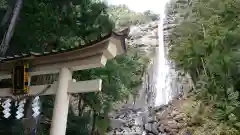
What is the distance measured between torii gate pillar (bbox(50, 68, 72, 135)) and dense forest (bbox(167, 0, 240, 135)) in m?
4.90

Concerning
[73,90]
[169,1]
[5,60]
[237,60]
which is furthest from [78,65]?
[169,1]

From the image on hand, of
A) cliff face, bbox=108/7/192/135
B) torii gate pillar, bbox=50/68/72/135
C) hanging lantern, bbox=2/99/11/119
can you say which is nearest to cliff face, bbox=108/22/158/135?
cliff face, bbox=108/7/192/135

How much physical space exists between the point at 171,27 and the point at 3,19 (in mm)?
12710

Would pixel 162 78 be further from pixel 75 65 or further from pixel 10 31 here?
pixel 75 65

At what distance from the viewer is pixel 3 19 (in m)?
6.91

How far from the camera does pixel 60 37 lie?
23.2ft

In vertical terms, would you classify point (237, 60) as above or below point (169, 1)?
below

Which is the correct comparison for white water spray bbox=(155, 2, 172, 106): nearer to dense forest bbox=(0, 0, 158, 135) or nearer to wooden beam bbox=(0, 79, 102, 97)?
dense forest bbox=(0, 0, 158, 135)

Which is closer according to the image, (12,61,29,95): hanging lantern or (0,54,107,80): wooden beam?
(0,54,107,80): wooden beam

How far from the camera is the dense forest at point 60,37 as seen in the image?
6617 millimetres

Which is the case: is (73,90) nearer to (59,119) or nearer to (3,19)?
(59,119)

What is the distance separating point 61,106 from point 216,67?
5.85 m

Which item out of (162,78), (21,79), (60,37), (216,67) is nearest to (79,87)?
(21,79)

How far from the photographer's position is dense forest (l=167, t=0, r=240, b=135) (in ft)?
25.9
